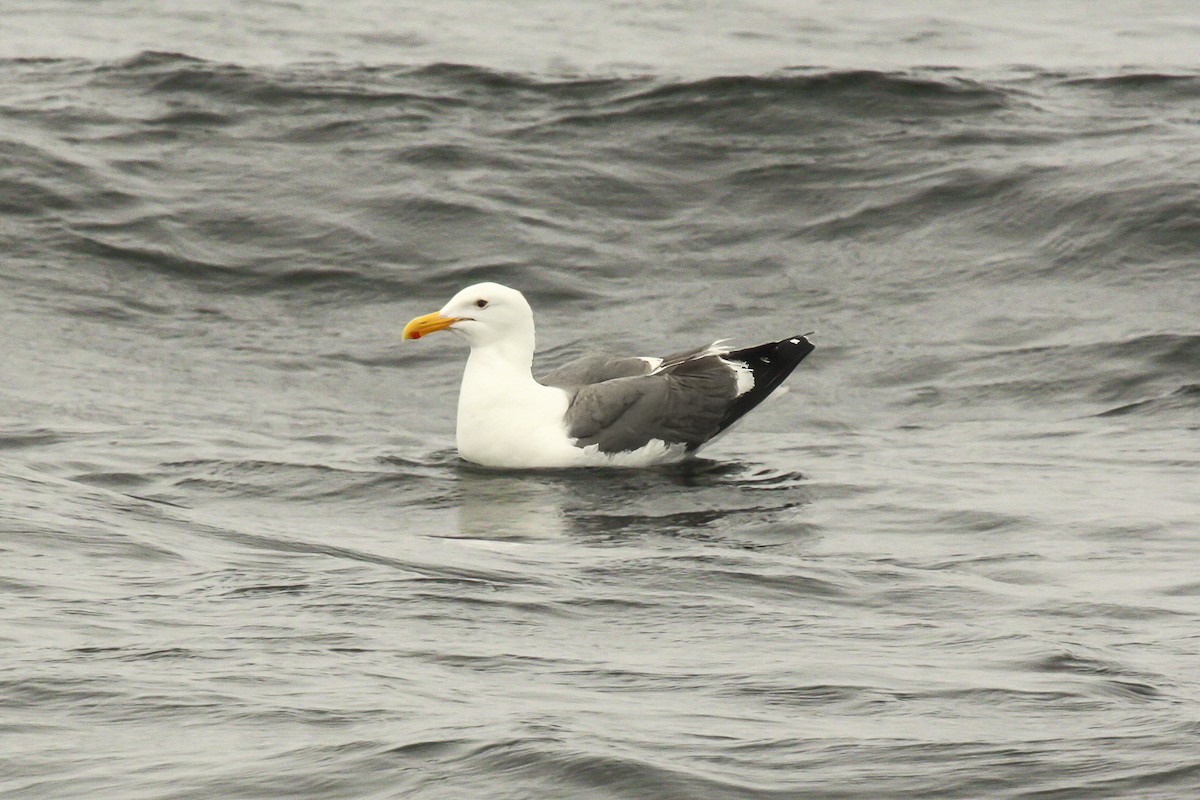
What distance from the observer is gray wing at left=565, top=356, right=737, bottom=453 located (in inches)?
425

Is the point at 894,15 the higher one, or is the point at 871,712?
the point at 894,15

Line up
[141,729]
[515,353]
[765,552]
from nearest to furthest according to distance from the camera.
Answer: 1. [141,729]
2. [765,552]
3. [515,353]

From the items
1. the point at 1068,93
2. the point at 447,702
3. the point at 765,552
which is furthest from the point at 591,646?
the point at 1068,93

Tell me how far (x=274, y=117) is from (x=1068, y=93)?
749 centimetres

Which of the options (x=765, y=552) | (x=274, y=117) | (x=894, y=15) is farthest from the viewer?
(x=894, y=15)

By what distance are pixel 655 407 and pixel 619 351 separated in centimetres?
303

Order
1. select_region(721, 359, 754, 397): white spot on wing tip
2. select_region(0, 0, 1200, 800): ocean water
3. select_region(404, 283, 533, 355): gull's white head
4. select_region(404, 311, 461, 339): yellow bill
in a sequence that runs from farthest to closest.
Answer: select_region(721, 359, 754, 397): white spot on wing tip, select_region(404, 283, 533, 355): gull's white head, select_region(404, 311, 461, 339): yellow bill, select_region(0, 0, 1200, 800): ocean water

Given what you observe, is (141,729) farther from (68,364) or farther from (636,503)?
(68,364)

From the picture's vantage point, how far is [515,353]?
1123 centimetres

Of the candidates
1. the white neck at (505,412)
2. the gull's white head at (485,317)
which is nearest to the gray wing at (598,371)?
the white neck at (505,412)

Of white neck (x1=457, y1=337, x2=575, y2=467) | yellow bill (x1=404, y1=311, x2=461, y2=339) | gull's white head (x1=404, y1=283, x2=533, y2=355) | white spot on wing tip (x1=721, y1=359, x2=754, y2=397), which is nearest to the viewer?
white neck (x1=457, y1=337, x2=575, y2=467)

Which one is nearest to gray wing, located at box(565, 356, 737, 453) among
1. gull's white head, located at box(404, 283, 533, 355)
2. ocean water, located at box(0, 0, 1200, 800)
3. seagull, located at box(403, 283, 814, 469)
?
seagull, located at box(403, 283, 814, 469)

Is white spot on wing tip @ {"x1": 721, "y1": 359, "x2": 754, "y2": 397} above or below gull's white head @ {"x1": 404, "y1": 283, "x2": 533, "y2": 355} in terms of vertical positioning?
below

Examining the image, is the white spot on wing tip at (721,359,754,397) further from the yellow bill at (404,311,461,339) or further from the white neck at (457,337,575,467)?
the yellow bill at (404,311,461,339)
